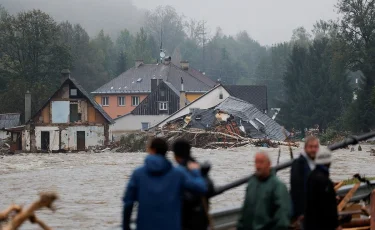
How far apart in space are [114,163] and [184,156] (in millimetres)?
40002

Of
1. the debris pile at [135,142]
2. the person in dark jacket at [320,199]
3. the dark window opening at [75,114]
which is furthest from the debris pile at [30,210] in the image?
the dark window opening at [75,114]

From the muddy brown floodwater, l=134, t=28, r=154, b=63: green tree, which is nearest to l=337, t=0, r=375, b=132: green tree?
the muddy brown floodwater

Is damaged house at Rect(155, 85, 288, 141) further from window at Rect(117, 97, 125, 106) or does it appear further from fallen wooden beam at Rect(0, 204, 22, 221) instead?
fallen wooden beam at Rect(0, 204, 22, 221)

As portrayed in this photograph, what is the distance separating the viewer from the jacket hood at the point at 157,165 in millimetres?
8008

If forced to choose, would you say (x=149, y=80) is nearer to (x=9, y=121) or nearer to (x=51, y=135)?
(x=9, y=121)

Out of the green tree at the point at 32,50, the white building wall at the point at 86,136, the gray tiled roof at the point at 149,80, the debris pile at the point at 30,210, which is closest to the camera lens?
the debris pile at the point at 30,210

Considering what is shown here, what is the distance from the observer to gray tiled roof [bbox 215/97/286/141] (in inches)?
2574

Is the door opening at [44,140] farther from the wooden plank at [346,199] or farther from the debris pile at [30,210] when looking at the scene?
the debris pile at [30,210]

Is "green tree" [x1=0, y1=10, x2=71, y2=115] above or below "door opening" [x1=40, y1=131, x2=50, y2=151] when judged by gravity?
above

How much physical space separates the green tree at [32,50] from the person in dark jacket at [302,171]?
3460 inches

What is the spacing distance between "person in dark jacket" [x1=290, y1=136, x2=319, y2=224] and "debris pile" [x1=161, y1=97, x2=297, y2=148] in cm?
4756

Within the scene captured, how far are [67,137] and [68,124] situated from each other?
1235mm

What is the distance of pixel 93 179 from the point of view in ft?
120

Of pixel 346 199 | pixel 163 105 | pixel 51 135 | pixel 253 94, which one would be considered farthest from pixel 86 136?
pixel 346 199
